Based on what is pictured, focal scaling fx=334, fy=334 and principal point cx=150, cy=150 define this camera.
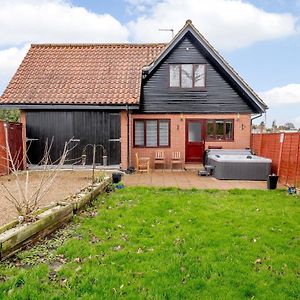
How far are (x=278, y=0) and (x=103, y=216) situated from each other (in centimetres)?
1201

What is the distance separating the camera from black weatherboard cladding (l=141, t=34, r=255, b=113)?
1683cm

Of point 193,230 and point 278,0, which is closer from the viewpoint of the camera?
point 193,230

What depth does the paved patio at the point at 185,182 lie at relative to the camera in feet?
38.6

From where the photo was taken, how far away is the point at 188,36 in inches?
660

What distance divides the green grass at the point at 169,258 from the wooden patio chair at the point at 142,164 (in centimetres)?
731

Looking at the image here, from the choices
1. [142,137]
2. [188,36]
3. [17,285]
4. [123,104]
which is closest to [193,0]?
[188,36]

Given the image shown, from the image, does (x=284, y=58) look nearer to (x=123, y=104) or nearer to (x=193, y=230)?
(x=123, y=104)

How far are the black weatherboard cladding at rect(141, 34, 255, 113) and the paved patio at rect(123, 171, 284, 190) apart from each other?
390 cm

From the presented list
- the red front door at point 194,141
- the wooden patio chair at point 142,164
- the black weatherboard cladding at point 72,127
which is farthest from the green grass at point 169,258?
the red front door at point 194,141

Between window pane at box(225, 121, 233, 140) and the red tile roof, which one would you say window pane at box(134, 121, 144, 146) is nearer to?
the red tile roof

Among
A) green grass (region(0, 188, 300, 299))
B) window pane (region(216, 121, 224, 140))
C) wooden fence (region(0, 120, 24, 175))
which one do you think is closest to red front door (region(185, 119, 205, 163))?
window pane (region(216, 121, 224, 140))

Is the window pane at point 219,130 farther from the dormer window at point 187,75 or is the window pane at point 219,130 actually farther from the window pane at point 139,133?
the window pane at point 139,133

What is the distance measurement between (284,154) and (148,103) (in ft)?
23.8

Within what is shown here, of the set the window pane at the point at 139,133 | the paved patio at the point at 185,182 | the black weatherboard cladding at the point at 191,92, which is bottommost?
the paved patio at the point at 185,182
